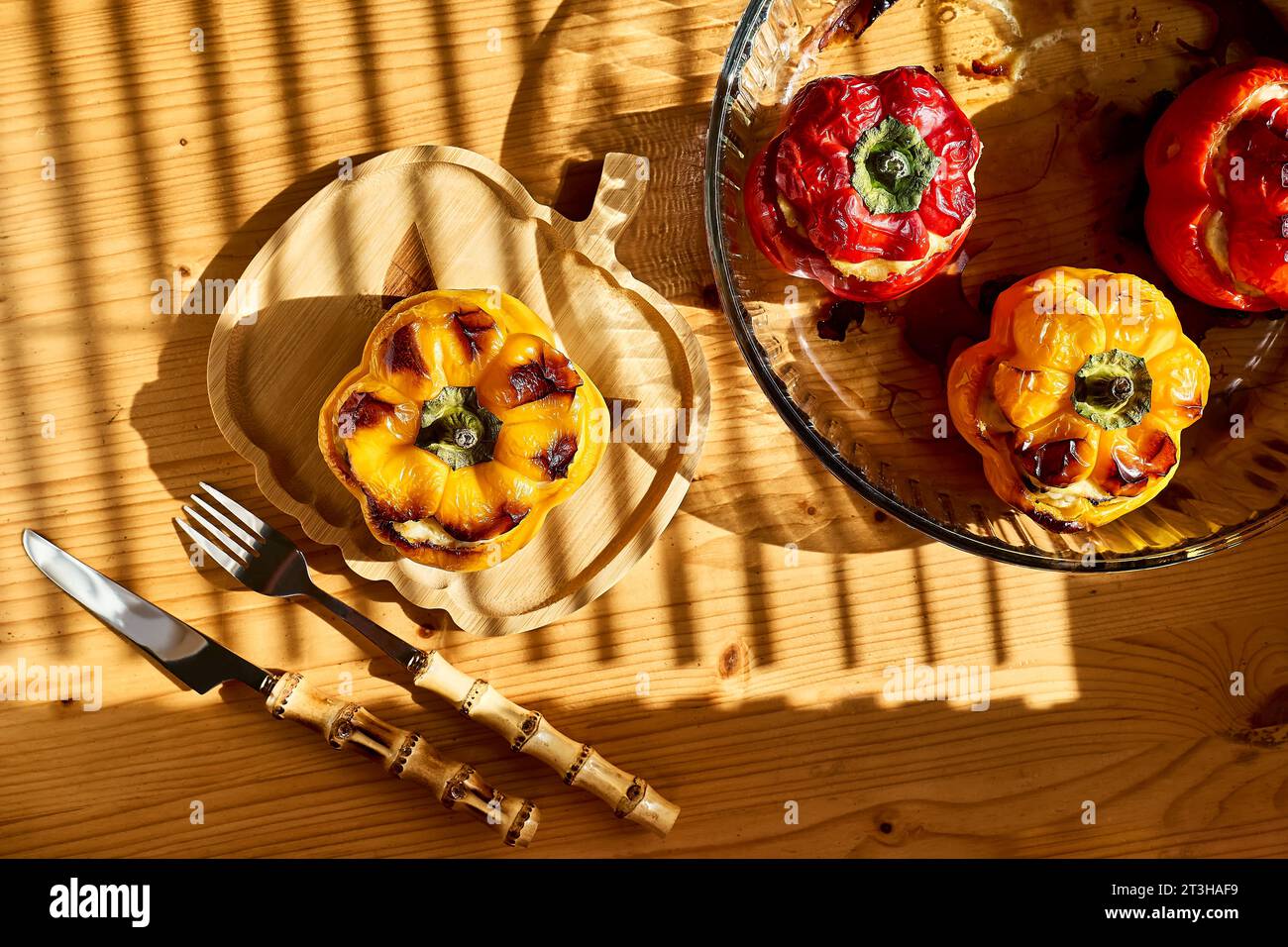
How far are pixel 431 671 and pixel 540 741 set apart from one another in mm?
235

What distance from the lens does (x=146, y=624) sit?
178cm

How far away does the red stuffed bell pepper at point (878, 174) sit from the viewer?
5.19 ft

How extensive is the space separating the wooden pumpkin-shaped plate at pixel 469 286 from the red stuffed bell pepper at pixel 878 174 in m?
0.32

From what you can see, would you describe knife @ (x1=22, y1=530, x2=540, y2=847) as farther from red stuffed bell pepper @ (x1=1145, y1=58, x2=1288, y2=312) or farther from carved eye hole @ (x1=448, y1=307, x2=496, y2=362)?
red stuffed bell pepper @ (x1=1145, y1=58, x2=1288, y2=312)

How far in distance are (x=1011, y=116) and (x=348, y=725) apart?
5.45 feet

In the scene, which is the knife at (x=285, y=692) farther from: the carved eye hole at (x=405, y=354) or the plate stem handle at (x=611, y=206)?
the plate stem handle at (x=611, y=206)

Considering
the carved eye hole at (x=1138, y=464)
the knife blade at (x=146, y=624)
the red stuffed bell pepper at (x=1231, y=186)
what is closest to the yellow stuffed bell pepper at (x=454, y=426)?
the knife blade at (x=146, y=624)

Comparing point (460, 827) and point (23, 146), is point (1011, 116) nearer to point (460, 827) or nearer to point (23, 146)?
point (460, 827)

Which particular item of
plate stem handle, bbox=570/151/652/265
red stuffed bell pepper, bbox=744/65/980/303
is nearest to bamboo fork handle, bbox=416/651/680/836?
plate stem handle, bbox=570/151/652/265

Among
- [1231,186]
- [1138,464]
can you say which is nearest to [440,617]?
[1138,464]

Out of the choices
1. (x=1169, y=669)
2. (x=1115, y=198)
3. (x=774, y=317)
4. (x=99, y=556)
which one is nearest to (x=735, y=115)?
(x=774, y=317)

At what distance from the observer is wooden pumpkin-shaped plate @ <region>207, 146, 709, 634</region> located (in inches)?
69.7

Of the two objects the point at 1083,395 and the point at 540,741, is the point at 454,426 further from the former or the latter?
the point at 1083,395

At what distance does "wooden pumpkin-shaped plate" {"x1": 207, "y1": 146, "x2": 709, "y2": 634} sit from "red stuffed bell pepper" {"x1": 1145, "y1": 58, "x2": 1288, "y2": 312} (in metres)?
0.87
